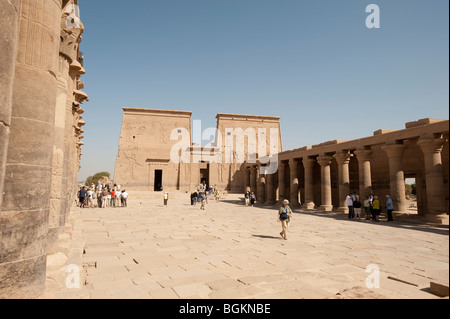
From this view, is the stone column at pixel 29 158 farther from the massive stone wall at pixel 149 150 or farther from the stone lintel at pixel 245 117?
the stone lintel at pixel 245 117

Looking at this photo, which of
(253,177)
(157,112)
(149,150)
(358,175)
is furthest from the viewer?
(157,112)

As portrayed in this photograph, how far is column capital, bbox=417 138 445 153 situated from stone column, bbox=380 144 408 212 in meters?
1.27

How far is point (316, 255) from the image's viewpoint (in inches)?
227

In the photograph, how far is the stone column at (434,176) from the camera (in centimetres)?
1049

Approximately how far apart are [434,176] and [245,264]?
9.93 meters

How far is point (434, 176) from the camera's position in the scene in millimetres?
10805

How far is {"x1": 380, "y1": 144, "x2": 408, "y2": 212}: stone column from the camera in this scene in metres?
12.2

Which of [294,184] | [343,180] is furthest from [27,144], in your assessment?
[294,184]

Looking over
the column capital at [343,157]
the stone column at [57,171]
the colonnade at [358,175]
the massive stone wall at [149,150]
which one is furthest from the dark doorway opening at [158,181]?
the stone column at [57,171]

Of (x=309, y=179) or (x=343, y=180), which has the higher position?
(x=309, y=179)

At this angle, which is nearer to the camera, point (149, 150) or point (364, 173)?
point (364, 173)

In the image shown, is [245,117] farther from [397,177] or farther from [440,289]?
[440,289]
